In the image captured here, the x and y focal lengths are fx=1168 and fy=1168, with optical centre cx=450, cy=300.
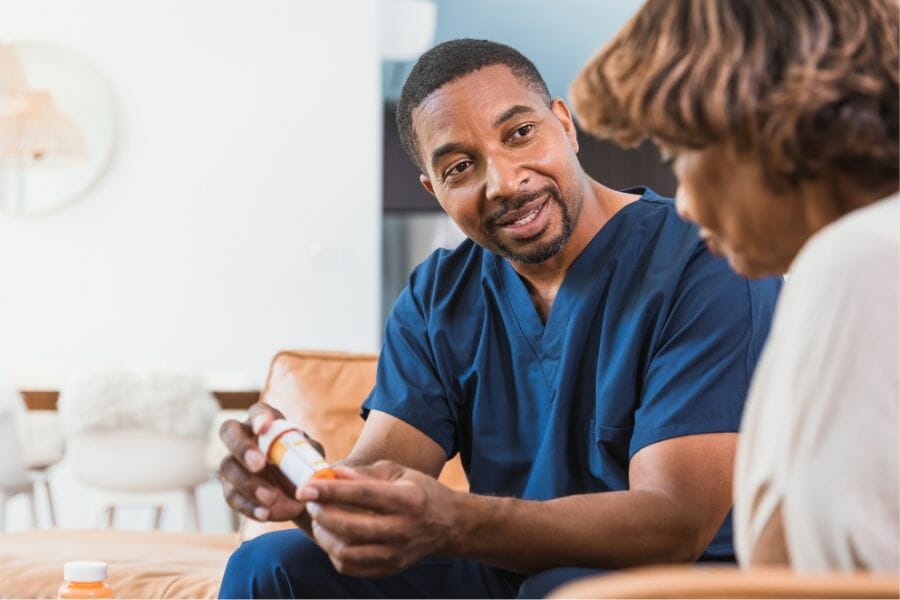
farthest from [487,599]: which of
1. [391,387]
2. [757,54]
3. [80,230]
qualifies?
[80,230]

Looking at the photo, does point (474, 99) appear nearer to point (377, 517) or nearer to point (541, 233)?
point (541, 233)

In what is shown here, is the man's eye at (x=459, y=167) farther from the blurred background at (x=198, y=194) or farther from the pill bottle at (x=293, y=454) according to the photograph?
the blurred background at (x=198, y=194)

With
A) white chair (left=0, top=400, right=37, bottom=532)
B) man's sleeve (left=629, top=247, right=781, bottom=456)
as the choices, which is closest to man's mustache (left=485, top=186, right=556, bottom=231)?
man's sleeve (left=629, top=247, right=781, bottom=456)

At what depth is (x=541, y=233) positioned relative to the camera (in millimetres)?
1496

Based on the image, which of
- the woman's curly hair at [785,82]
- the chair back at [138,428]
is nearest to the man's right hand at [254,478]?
the woman's curly hair at [785,82]

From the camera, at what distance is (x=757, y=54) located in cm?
68

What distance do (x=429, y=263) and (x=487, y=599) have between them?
478mm

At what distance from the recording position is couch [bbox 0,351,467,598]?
1.85 meters

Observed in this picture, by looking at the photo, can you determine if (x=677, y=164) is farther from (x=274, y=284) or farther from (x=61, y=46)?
(x=61, y=46)

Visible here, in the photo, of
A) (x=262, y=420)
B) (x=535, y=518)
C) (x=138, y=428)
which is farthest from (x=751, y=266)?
(x=138, y=428)

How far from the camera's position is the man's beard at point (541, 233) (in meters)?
1.50

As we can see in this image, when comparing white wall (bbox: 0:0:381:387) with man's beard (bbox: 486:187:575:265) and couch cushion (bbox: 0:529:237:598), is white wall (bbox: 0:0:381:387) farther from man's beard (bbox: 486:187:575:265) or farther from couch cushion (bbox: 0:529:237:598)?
man's beard (bbox: 486:187:575:265)

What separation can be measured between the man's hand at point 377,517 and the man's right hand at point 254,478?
159 mm

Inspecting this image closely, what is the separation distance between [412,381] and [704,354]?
42 cm
